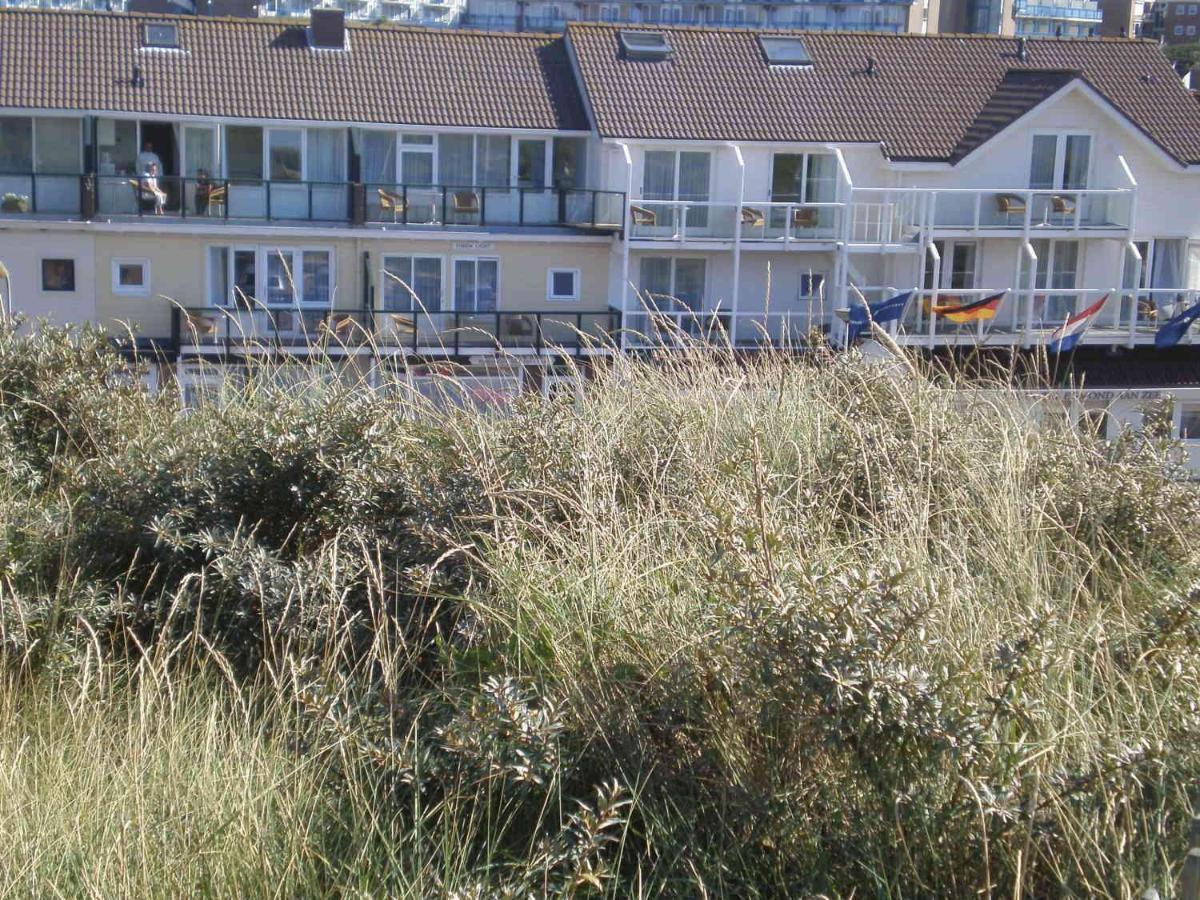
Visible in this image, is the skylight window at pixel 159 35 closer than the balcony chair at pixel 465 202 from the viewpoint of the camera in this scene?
No

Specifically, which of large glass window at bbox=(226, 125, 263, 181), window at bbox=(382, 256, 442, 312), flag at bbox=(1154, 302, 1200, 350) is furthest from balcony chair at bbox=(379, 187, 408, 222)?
flag at bbox=(1154, 302, 1200, 350)

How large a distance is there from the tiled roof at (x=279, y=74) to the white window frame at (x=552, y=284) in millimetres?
2917

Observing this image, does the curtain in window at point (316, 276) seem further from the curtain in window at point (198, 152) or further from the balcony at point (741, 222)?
the balcony at point (741, 222)

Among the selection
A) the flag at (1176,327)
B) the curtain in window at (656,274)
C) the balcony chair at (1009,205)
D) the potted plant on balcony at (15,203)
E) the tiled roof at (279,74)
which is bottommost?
the flag at (1176,327)

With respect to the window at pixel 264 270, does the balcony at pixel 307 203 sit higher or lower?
higher

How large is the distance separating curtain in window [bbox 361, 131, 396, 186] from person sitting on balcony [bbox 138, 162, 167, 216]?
3.99 meters

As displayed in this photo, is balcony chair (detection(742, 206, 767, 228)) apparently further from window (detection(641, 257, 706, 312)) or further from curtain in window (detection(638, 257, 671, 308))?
curtain in window (detection(638, 257, 671, 308))

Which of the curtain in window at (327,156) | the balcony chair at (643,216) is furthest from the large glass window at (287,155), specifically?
the balcony chair at (643,216)

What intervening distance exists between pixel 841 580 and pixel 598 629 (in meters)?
1.10

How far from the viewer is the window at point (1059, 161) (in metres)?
30.8

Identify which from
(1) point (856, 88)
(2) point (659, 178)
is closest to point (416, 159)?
(2) point (659, 178)

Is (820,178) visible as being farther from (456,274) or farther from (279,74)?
(279,74)

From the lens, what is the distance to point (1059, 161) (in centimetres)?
3083

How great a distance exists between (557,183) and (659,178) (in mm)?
2191
